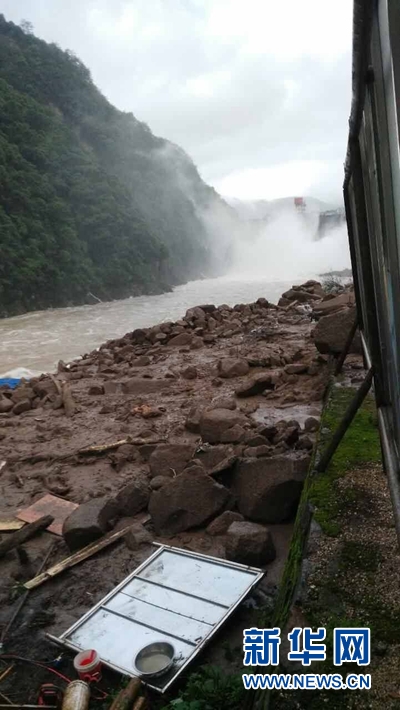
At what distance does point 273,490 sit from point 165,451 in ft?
4.20

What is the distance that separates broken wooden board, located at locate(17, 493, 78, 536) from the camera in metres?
4.21

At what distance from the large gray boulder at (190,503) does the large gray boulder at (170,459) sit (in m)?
0.62

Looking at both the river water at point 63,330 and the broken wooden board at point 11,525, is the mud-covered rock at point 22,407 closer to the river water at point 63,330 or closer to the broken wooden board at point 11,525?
the broken wooden board at point 11,525

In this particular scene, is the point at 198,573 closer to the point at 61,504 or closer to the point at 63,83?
the point at 61,504

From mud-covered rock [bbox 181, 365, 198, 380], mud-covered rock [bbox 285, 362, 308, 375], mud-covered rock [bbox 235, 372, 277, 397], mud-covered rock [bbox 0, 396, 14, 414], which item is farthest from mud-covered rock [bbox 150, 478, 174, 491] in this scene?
mud-covered rock [bbox 0, 396, 14, 414]

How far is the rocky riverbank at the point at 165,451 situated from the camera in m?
3.46

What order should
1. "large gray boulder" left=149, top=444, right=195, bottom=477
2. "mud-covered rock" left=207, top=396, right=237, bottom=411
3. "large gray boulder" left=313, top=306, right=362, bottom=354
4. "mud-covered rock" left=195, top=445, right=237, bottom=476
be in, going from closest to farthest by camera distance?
"mud-covered rock" left=195, top=445, right=237, bottom=476 < "large gray boulder" left=149, top=444, right=195, bottom=477 < "large gray boulder" left=313, top=306, right=362, bottom=354 < "mud-covered rock" left=207, top=396, right=237, bottom=411

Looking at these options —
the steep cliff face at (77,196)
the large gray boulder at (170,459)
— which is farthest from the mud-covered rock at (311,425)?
the steep cliff face at (77,196)

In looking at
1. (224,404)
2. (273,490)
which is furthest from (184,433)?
(273,490)

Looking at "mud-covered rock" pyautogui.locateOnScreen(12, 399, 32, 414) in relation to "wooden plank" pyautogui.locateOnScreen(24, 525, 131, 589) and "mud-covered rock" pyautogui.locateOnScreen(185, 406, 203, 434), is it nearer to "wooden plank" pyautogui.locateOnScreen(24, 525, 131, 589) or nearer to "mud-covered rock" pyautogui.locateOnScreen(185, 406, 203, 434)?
"mud-covered rock" pyautogui.locateOnScreen(185, 406, 203, 434)

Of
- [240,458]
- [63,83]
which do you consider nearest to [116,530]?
[240,458]

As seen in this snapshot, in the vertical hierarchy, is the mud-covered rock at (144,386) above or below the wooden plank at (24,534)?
above

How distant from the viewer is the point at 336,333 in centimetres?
559

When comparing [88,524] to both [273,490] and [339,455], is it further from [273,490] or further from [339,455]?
[339,455]
